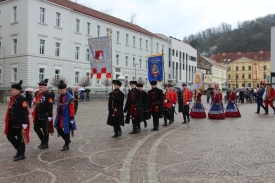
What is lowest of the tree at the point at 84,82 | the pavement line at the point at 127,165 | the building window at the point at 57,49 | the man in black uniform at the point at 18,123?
the pavement line at the point at 127,165

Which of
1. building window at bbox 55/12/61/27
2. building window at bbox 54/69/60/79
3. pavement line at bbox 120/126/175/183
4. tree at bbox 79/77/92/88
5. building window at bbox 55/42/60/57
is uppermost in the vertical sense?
building window at bbox 55/12/61/27

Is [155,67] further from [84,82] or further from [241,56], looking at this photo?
[241,56]

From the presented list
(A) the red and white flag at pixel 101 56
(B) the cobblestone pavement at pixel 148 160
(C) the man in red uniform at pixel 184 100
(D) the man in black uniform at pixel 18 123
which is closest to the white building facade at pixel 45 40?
(A) the red and white flag at pixel 101 56

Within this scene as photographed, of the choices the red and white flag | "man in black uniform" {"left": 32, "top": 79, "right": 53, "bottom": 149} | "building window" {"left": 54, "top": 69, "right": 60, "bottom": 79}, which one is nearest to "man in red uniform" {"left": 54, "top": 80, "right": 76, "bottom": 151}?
"man in black uniform" {"left": 32, "top": 79, "right": 53, "bottom": 149}

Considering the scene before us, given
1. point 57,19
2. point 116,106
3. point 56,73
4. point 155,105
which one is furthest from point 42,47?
point 116,106

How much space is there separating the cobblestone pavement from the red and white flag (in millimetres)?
13060

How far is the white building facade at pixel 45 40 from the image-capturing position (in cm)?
3919

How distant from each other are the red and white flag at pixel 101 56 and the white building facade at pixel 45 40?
17.9m

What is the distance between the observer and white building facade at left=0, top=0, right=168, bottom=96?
129 ft

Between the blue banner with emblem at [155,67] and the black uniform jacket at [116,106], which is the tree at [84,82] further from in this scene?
the black uniform jacket at [116,106]

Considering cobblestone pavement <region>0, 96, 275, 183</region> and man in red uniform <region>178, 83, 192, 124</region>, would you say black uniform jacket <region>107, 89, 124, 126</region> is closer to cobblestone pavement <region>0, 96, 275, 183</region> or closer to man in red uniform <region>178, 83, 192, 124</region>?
cobblestone pavement <region>0, 96, 275, 183</region>

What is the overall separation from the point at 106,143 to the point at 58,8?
3764 centimetres

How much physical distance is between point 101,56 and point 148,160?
17.4 meters

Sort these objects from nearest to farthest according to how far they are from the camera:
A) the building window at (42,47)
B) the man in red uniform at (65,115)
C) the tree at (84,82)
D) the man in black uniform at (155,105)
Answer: the man in red uniform at (65,115) → the man in black uniform at (155,105) → the building window at (42,47) → the tree at (84,82)
